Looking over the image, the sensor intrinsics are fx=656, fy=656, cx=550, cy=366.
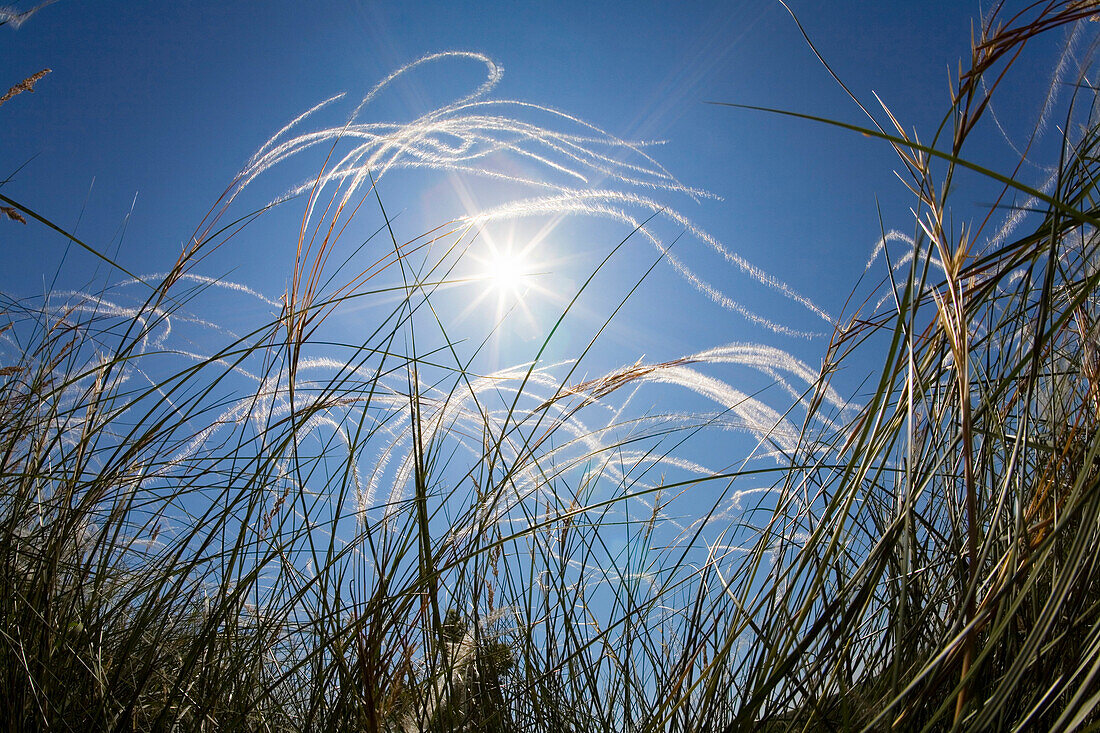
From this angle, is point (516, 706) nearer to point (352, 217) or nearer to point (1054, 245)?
point (352, 217)

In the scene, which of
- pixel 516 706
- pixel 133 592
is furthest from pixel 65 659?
pixel 516 706

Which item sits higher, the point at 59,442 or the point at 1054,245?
the point at 59,442

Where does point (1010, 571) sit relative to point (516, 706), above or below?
below

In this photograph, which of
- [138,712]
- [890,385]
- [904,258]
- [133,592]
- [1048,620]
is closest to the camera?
[1048,620]

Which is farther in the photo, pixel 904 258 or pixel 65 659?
pixel 904 258

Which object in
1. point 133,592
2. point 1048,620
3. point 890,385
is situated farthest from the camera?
point 133,592

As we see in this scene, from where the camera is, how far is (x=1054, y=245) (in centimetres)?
57

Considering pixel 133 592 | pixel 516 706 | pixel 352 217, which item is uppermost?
pixel 352 217

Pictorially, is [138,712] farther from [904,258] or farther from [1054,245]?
[904,258]

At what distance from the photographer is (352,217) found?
1314mm

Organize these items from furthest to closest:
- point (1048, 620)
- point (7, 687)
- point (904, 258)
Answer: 1. point (904, 258)
2. point (7, 687)
3. point (1048, 620)

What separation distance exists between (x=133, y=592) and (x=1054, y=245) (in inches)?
56.5

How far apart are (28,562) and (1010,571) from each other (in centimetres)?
152

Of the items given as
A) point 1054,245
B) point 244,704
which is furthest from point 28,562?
point 1054,245
